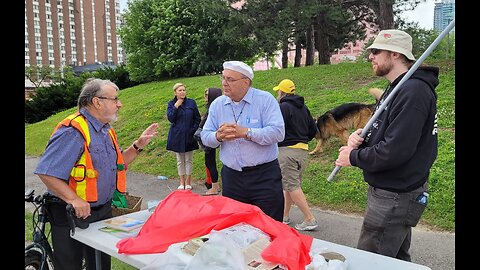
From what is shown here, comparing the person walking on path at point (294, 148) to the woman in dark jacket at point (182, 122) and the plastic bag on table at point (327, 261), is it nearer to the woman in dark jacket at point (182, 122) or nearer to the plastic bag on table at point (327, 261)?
the woman in dark jacket at point (182, 122)

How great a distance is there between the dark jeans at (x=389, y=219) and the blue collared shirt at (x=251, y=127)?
3.37 ft

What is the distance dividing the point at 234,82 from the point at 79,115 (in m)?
1.24

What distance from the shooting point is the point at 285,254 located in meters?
2.08

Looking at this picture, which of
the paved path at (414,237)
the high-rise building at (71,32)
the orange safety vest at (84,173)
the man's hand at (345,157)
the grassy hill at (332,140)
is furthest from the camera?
the high-rise building at (71,32)

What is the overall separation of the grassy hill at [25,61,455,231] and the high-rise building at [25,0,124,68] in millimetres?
93845

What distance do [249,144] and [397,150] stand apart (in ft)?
4.35

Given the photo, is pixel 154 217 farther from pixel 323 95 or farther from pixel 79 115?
pixel 323 95

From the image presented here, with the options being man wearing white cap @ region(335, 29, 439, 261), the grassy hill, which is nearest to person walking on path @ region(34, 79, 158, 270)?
man wearing white cap @ region(335, 29, 439, 261)

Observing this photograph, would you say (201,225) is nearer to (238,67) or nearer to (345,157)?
(345,157)

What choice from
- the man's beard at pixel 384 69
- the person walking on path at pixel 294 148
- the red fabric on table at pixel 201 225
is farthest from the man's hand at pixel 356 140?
the person walking on path at pixel 294 148

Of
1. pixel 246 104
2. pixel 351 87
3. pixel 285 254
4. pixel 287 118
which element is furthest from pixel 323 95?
pixel 285 254

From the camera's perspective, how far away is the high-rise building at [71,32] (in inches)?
4058

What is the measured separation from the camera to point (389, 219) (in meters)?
2.61

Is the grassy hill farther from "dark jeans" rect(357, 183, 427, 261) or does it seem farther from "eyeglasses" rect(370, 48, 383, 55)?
"eyeglasses" rect(370, 48, 383, 55)
